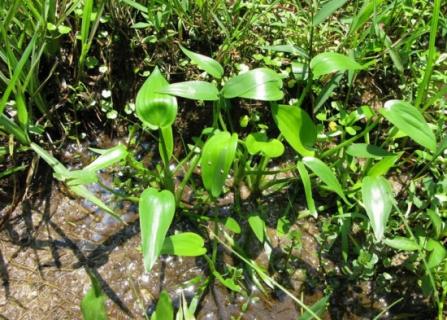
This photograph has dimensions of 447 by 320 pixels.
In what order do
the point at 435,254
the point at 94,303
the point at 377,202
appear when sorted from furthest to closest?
the point at 435,254 < the point at 377,202 < the point at 94,303

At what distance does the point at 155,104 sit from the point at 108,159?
18 centimetres

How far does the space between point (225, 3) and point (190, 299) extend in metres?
0.95

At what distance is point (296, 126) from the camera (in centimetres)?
128

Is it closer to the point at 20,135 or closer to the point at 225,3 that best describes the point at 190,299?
the point at 20,135

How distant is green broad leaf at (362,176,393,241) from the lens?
1139 millimetres

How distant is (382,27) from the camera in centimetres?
176

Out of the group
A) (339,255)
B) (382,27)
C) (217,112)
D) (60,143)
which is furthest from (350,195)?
(60,143)

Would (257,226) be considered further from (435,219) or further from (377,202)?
(435,219)

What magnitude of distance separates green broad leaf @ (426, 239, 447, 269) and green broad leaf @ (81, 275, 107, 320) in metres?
0.80

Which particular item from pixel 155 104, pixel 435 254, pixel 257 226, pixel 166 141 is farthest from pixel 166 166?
pixel 435 254

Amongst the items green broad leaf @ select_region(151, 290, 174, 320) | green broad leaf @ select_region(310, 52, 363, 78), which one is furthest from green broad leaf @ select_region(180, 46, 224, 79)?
green broad leaf @ select_region(151, 290, 174, 320)

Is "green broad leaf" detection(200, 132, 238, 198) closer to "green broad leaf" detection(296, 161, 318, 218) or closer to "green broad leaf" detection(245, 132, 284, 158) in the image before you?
"green broad leaf" detection(245, 132, 284, 158)

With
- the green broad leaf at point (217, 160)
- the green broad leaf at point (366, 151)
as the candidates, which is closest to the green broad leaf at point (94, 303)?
the green broad leaf at point (217, 160)

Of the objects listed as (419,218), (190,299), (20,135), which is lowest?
(190,299)
